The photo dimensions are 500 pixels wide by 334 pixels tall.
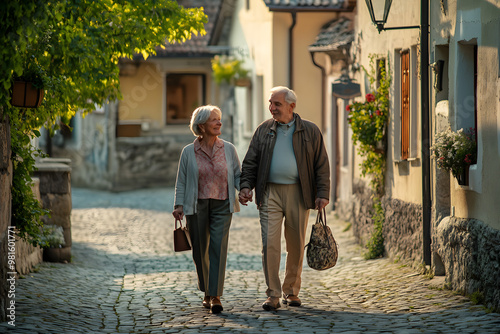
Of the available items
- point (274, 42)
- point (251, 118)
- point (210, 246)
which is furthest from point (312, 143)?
point (251, 118)

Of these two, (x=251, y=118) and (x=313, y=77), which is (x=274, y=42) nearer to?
(x=313, y=77)

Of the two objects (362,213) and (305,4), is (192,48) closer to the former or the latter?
(305,4)

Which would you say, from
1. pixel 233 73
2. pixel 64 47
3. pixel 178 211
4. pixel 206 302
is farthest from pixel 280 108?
pixel 233 73

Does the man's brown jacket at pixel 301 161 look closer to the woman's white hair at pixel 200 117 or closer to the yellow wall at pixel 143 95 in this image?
the woman's white hair at pixel 200 117

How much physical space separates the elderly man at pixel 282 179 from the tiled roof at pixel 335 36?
22.4 ft

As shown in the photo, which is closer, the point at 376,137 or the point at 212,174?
the point at 212,174

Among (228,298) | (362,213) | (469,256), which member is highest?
(362,213)

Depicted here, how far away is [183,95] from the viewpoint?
25.8 meters

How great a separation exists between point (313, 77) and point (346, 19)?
159cm

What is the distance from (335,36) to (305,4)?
1.77 m

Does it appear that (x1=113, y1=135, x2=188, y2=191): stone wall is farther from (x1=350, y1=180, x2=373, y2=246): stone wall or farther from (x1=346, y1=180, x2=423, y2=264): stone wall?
(x1=346, y1=180, x2=423, y2=264): stone wall

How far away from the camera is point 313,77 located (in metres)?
17.5

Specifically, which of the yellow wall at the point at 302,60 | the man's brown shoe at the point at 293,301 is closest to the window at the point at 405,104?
the man's brown shoe at the point at 293,301

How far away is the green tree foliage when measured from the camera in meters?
6.14
